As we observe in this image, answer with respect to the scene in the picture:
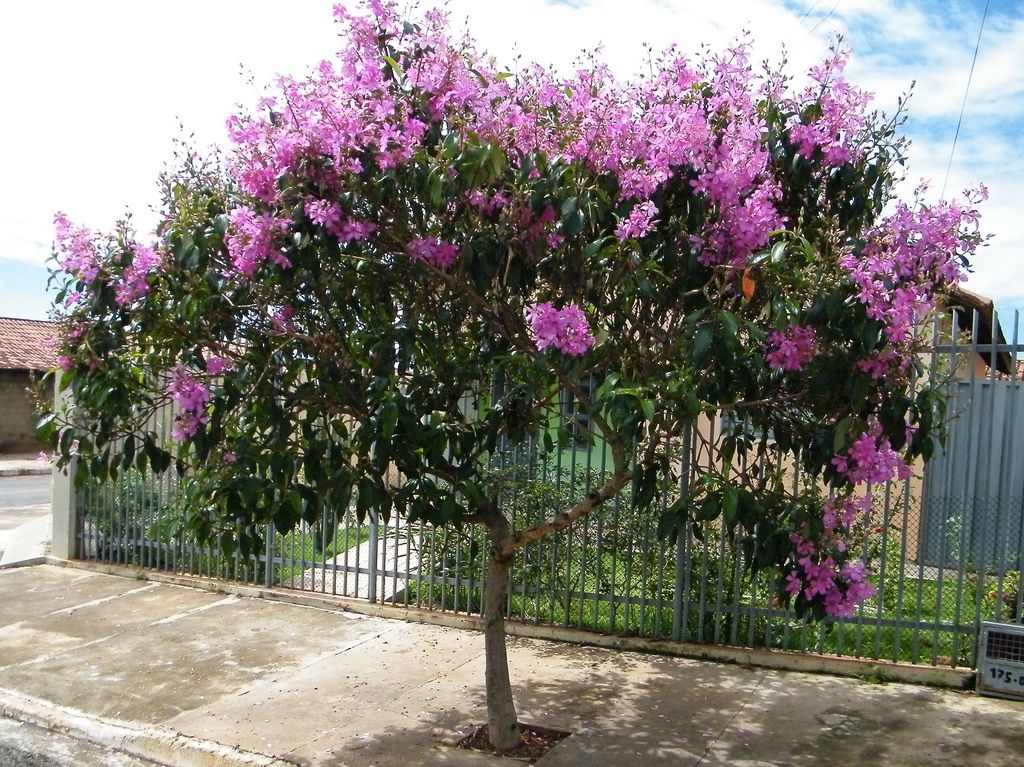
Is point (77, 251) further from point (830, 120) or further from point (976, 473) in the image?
point (976, 473)

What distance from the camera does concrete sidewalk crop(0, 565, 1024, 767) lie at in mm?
5066

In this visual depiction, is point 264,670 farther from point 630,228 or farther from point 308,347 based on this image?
point 630,228

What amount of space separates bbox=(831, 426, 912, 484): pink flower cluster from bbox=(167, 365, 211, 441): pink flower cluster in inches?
108

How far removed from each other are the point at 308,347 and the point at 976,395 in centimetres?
411

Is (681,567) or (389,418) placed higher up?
(389,418)

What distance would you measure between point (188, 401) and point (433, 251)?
128 cm

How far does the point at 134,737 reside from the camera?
→ 549 centimetres

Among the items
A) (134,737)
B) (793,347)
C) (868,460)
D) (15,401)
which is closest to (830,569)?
(868,460)

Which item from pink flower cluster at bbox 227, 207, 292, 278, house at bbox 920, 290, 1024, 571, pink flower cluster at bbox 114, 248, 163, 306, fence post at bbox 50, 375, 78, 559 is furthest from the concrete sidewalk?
pink flower cluster at bbox 227, 207, 292, 278

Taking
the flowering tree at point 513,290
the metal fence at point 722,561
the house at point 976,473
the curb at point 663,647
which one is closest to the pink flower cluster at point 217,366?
the flowering tree at point 513,290

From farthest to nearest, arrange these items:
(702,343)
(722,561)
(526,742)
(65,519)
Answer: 1. (65,519)
2. (722,561)
3. (526,742)
4. (702,343)

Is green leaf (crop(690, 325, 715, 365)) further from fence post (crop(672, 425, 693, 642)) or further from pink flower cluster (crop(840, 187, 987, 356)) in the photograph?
fence post (crop(672, 425, 693, 642))

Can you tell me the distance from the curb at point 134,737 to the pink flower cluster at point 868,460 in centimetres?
310

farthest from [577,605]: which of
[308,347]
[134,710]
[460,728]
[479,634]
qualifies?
[308,347]
